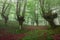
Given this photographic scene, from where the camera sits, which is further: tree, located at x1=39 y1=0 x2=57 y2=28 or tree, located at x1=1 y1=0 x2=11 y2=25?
tree, located at x1=1 y1=0 x2=11 y2=25

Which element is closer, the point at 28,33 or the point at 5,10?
the point at 28,33

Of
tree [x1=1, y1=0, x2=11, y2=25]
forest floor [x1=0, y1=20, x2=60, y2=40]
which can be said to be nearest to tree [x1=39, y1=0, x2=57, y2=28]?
forest floor [x1=0, y1=20, x2=60, y2=40]

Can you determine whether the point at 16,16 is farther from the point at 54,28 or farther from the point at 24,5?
the point at 54,28

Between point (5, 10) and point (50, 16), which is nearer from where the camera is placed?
point (50, 16)

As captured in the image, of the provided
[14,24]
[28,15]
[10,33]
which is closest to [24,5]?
[28,15]

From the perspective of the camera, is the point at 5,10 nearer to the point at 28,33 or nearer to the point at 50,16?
the point at 28,33

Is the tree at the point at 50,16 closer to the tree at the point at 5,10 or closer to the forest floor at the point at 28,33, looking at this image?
the forest floor at the point at 28,33

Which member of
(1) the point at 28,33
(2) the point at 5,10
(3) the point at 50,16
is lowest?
(1) the point at 28,33

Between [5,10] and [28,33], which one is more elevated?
[5,10]

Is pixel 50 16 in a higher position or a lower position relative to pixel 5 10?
lower

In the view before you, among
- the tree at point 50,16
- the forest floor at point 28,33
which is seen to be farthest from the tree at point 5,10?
the tree at point 50,16

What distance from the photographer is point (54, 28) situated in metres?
3.27

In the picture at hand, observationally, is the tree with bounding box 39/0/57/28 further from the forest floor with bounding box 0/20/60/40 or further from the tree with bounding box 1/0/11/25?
the tree with bounding box 1/0/11/25

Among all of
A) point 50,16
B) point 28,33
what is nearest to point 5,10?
point 28,33
